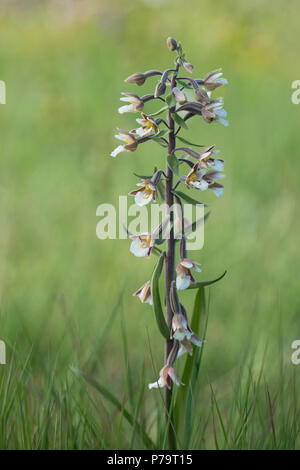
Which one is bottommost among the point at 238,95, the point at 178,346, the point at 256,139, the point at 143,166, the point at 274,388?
the point at 274,388

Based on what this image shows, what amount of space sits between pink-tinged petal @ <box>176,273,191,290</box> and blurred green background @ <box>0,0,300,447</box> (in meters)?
0.33

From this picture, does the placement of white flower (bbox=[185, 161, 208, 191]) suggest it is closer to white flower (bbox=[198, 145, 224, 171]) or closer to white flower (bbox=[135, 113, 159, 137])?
white flower (bbox=[198, 145, 224, 171])

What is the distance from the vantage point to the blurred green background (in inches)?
133

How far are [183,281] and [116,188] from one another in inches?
131

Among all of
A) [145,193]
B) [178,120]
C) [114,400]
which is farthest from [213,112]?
[114,400]

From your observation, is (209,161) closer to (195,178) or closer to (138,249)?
(195,178)

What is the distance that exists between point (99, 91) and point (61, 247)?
9.46 ft

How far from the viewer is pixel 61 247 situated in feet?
14.9

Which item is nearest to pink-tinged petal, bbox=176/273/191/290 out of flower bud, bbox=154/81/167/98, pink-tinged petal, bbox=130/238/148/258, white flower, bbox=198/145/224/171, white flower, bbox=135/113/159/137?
pink-tinged petal, bbox=130/238/148/258

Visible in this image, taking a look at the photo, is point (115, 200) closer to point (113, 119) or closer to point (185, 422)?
point (113, 119)

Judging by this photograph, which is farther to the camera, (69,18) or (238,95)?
(69,18)

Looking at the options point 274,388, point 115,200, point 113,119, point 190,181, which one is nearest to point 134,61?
point 113,119

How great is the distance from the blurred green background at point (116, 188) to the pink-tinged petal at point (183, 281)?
0.33 metres

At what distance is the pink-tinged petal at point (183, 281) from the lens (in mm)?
2014
